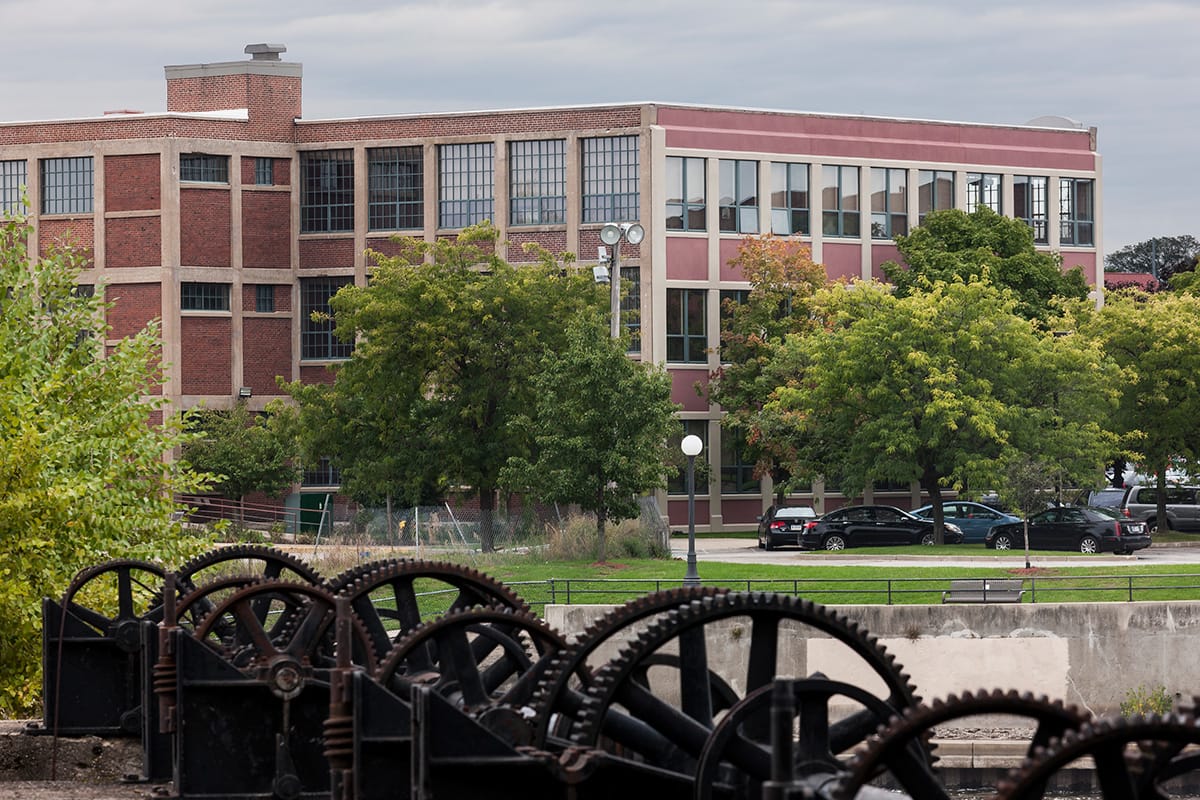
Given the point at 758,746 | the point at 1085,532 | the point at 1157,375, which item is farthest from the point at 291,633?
the point at 1157,375

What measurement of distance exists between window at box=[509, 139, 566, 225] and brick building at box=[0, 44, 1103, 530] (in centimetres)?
7

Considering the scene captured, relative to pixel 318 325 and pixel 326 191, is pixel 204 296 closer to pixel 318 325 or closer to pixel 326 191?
pixel 318 325

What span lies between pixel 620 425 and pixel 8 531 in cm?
2382

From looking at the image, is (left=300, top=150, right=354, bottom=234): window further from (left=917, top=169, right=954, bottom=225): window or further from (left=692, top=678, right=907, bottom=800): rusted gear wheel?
(left=692, top=678, right=907, bottom=800): rusted gear wheel

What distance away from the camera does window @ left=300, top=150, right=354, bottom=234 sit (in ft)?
225

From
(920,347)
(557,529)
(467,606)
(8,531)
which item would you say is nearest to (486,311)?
(557,529)

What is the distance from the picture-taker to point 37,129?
2685 inches

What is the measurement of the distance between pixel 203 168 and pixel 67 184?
496 cm

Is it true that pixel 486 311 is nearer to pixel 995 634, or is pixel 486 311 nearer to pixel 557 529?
pixel 557 529

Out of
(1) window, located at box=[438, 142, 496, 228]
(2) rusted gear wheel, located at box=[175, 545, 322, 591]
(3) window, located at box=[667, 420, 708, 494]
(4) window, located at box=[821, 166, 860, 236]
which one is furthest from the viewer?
(4) window, located at box=[821, 166, 860, 236]

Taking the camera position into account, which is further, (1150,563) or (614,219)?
(614,219)

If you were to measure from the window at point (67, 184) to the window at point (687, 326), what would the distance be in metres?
20.8

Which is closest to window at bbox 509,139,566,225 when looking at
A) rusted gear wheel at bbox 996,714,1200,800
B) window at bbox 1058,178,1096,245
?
window at bbox 1058,178,1096,245

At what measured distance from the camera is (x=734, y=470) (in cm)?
6688
